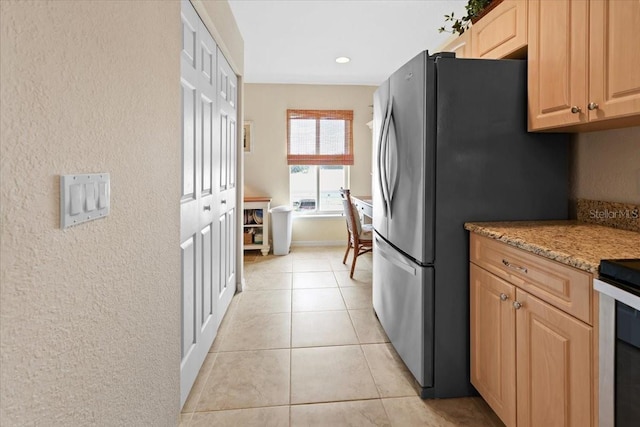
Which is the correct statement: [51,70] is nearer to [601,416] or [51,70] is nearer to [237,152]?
[601,416]

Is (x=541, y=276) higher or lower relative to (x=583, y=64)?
lower

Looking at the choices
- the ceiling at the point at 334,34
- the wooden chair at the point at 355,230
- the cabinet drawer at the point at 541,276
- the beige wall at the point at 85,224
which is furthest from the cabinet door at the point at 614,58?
the wooden chair at the point at 355,230

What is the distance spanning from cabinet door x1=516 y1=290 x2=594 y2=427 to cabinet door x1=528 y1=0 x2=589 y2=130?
2.67 feet

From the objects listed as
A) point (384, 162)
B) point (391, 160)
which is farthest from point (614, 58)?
point (384, 162)

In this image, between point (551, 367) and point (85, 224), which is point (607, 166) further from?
point (85, 224)

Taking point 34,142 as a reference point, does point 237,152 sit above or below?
above

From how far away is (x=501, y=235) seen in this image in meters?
1.48

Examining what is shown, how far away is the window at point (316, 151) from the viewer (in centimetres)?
552

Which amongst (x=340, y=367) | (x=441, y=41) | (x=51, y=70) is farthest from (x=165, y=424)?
(x=441, y=41)

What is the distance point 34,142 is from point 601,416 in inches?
60.3

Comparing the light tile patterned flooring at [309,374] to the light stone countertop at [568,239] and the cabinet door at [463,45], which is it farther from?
the cabinet door at [463,45]

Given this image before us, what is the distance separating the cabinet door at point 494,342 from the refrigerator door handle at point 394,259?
0.31m

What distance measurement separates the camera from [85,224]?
2.73 feet

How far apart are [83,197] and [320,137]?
4.92 metres
